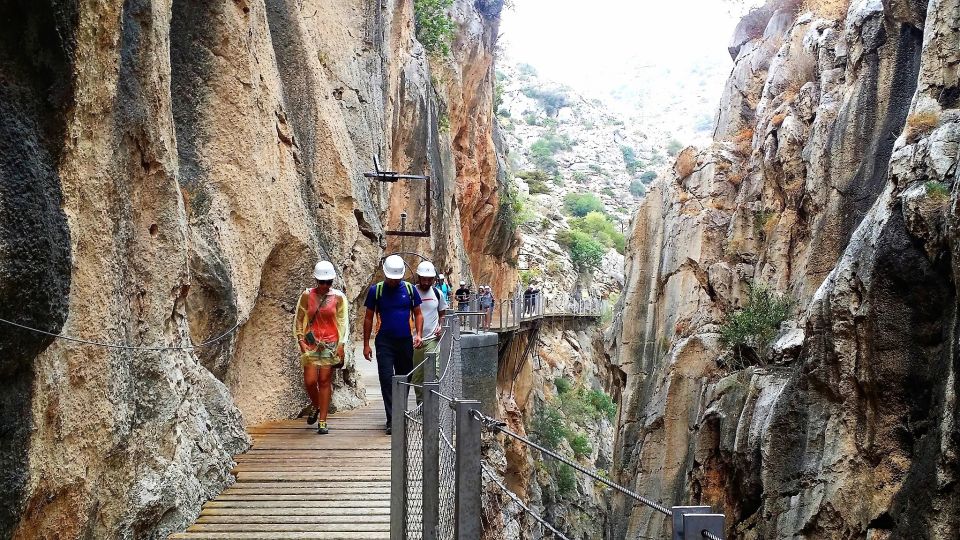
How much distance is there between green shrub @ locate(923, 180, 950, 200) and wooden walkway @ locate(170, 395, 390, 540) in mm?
5883

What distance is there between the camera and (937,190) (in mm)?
7934

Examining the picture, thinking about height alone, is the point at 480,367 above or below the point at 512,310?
below

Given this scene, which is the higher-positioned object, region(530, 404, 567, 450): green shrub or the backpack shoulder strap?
the backpack shoulder strap

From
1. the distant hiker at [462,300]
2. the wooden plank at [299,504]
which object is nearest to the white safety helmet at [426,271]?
the wooden plank at [299,504]

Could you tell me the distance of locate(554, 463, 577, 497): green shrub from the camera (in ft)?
91.5

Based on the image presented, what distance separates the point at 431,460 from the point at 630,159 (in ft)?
324

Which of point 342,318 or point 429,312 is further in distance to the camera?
point 429,312

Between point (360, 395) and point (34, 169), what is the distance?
667cm

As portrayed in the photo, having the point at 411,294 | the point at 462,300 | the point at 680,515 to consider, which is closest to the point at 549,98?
the point at 462,300

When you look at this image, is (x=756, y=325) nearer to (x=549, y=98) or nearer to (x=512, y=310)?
(x=512, y=310)

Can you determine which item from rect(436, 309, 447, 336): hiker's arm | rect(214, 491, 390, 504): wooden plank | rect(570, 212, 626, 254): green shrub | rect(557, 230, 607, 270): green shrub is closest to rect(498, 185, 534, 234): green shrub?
rect(557, 230, 607, 270): green shrub

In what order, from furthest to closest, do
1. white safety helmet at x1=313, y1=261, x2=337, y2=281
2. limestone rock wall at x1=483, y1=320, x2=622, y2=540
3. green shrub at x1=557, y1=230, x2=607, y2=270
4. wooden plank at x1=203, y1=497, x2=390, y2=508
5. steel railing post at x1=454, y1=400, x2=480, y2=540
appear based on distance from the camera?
green shrub at x1=557, y1=230, x2=607, y2=270, limestone rock wall at x1=483, y1=320, x2=622, y2=540, white safety helmet at x1=313, y1=261, x2=337, y2=281, wooden plank at x1=203, y1=497, x2=390, y2=508, steel railing post at x1=454, y1=400, x2=480, y2=540

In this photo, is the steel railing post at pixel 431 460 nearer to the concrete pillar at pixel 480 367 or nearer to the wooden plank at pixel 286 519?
the wooden plank at pixel 286 519

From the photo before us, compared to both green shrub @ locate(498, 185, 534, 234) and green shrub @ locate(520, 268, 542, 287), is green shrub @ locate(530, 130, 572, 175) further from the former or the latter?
green shrub @ locate(498, 185, 534, 234)
